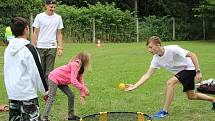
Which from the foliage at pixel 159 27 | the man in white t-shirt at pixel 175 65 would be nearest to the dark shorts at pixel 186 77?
the man in white t-shirt at pixel 175 65

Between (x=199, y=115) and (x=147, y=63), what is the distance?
30.7ft

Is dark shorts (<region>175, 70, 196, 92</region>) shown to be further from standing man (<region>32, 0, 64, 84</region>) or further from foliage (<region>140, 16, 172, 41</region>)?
foliage (<region>140, 16, 172, 41</region>)

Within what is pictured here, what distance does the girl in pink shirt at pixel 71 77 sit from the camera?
670 cm

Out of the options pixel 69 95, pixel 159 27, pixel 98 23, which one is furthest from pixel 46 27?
pixel 159 27

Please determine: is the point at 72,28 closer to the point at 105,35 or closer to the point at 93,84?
the point at 105,35

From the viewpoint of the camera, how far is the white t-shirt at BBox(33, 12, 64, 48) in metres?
8.83

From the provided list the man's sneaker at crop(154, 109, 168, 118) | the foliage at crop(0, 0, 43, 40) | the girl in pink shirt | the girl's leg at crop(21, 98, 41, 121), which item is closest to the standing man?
the girl in pink shirt

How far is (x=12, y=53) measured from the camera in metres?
5.30

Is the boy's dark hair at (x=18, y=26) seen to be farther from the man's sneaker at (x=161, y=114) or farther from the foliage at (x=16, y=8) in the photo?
the foliage at (x=16, y=8)

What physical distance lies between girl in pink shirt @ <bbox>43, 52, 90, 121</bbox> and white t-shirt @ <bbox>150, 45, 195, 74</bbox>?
54.8 inches

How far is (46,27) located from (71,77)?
2.38 metres

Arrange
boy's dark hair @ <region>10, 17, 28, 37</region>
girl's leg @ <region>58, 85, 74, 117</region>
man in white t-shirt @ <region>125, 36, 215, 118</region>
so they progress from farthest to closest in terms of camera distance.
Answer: man in white t-shirt @ <region>125, 36, 215, 118</region>
girl's leg @ <region>58, 85, 74, 117</region>
boy's dark hair @ <region>10, 17, 28, 37</region>

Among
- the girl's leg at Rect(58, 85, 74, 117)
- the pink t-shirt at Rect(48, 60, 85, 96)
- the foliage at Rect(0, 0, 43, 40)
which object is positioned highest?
the foliage at Rect(0, 0, 43, 40)

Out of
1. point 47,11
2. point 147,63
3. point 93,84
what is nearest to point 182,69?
point 47,11
